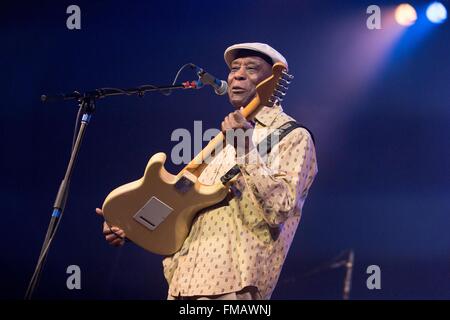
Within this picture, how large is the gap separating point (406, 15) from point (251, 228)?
230 cm

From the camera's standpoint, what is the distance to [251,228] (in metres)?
2.99

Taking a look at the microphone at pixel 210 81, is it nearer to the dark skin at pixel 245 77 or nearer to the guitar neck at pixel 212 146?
the dark skin at pixel 245 77

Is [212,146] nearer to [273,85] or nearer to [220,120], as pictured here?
[273,85]

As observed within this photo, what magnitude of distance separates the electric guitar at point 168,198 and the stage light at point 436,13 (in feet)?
6.00

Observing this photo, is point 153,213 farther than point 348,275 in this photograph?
No

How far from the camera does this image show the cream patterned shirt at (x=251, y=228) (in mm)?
2879

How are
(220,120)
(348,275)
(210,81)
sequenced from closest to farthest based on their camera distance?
(210,81), (348,275), (220,120)

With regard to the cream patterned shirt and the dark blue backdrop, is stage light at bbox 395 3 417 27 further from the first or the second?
the cream patterned shirt

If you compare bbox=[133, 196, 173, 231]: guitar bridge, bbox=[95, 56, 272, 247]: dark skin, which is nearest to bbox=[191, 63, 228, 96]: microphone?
bbox=[95, 56, 272, 247]: dark skin

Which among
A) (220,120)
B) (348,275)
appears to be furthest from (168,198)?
(348,275)

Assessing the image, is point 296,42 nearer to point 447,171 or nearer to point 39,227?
point 447,171

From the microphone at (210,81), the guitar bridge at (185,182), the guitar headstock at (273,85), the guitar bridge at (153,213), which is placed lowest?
the guitar bridge at (153,213)

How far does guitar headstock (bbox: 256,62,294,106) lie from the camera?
3135 millimetres

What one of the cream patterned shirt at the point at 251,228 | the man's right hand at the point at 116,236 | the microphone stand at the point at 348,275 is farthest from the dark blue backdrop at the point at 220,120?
the cream patterned shirt at the point at 251,228
